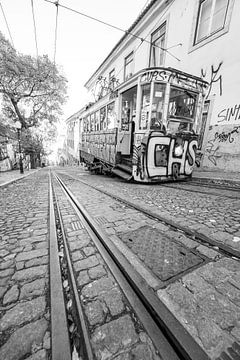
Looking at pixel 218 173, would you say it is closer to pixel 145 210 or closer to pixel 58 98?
pixel 145 210

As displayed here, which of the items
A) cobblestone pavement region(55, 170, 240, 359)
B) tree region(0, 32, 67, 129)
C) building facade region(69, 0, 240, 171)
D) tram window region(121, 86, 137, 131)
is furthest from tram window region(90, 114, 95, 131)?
tree region(0, 32, 67, 129)

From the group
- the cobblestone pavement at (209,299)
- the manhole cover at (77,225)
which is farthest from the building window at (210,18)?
the manhole cover at (77,225)

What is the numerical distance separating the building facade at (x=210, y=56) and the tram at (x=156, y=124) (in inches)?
22.9

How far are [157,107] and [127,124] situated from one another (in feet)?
5.56

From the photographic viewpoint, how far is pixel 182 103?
536 centimetres

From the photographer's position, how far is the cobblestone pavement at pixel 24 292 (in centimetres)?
83

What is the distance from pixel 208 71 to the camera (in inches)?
252

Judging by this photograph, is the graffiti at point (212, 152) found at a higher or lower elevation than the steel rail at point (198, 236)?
higher

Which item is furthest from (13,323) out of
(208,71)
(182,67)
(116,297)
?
(182,67)

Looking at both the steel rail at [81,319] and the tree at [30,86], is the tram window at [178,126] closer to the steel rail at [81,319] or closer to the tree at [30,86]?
the steel rail at [81,319]

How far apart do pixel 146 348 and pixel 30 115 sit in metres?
25.2

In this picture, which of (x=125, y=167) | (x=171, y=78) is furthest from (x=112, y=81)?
(x=125, y=167)

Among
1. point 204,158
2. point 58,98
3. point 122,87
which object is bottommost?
point 204,158

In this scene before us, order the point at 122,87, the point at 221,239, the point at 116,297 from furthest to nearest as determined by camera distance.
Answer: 1. the point at 122,87
2. the point at 221,239
3. the point at 116,297
